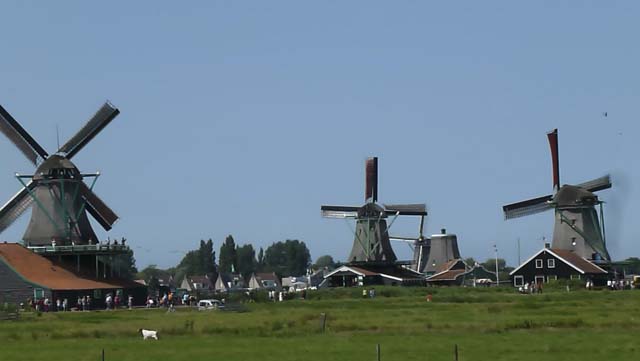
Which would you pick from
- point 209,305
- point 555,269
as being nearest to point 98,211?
point 209,305

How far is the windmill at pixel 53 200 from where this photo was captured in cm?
8675

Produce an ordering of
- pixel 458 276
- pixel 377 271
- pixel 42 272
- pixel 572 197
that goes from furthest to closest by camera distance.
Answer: pixel 458 276
pixel 377 271
pixel 572 197
pixel 42 272

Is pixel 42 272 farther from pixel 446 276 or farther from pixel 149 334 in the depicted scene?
pixel 446 276

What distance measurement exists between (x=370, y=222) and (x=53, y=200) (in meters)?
44.1

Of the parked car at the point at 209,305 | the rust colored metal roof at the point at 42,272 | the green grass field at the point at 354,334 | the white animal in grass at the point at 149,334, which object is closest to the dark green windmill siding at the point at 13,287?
the rust colored metal roof at the point at 42,272

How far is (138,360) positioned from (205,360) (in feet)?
6.84

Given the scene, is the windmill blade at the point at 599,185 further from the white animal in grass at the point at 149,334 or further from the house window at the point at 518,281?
the white animal in grass at the point at 149,334

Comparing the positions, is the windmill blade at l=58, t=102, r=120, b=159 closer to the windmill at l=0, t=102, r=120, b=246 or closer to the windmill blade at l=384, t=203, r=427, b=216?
the windmill at l=0, t=102, r=120, b=246

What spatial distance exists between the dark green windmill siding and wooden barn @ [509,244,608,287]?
48.7 meters

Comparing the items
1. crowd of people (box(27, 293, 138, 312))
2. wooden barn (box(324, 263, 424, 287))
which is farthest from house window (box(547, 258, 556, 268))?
crowd of people (box(27, 293, 138, 312))

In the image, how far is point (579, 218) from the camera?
113m

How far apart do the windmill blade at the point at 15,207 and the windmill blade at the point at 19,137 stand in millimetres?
2631

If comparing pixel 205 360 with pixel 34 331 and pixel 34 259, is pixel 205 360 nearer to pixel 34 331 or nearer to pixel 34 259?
pixel 34 331

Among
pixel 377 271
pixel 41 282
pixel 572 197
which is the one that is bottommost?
pixel 41 282
